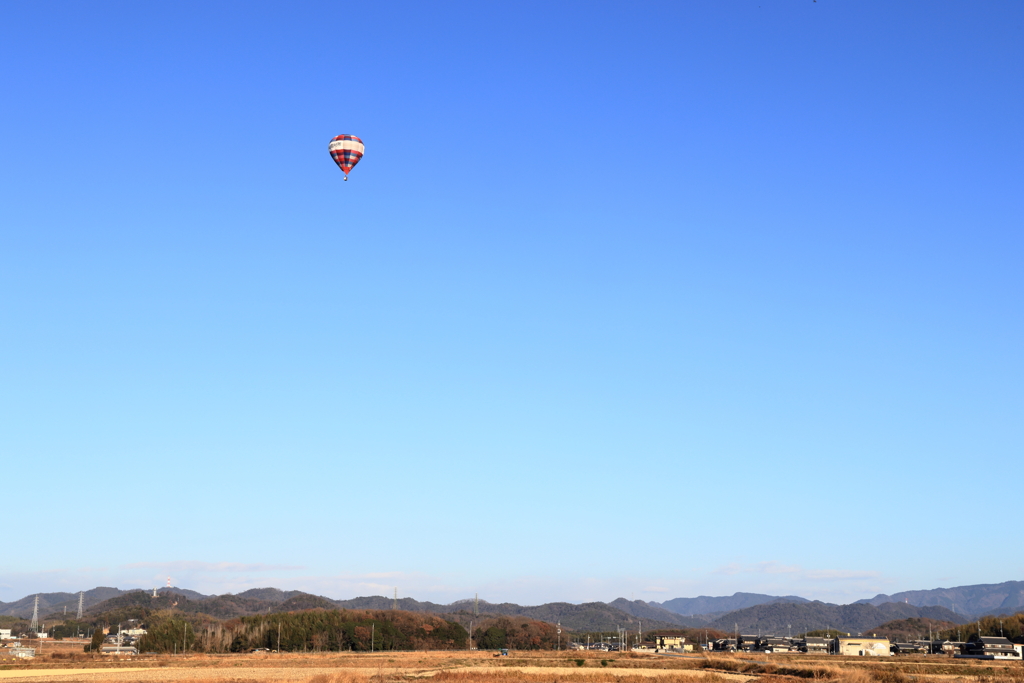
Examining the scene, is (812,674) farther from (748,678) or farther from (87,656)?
(87,656)

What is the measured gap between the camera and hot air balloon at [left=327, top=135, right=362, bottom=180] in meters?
116

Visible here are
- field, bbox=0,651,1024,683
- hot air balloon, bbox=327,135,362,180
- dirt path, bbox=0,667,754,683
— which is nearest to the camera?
field, bbox=0,651,1024,683

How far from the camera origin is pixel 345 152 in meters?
116

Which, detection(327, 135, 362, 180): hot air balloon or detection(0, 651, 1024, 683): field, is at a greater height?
detection(327, 135, 362, 180): hot air balloon

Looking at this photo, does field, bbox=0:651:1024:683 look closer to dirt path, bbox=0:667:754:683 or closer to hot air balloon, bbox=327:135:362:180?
dirt path, bbox=0:667:754:683

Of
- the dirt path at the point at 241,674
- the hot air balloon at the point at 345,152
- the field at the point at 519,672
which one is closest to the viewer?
the field at the point at 519,672

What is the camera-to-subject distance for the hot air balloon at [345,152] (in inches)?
4584

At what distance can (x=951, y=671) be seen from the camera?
378 feet

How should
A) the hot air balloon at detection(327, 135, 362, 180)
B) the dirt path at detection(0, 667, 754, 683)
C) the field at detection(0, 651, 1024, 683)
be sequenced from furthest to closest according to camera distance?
1. the hot air balloon at detection(327, 135, 362, 180)
2. the dirt path at detection(0, 667, 754, 683)
3. the field at detection(0, 651, 1024, 683)

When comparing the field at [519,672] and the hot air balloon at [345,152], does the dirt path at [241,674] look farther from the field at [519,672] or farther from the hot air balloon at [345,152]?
the hot air balloon at [345,152]

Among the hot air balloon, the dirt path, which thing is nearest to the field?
the dirt path

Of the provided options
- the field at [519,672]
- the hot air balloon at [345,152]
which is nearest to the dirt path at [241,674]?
the field at [519,672]

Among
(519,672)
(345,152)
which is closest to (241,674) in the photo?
(519,672)

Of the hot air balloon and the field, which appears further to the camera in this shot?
the hot air balloon
